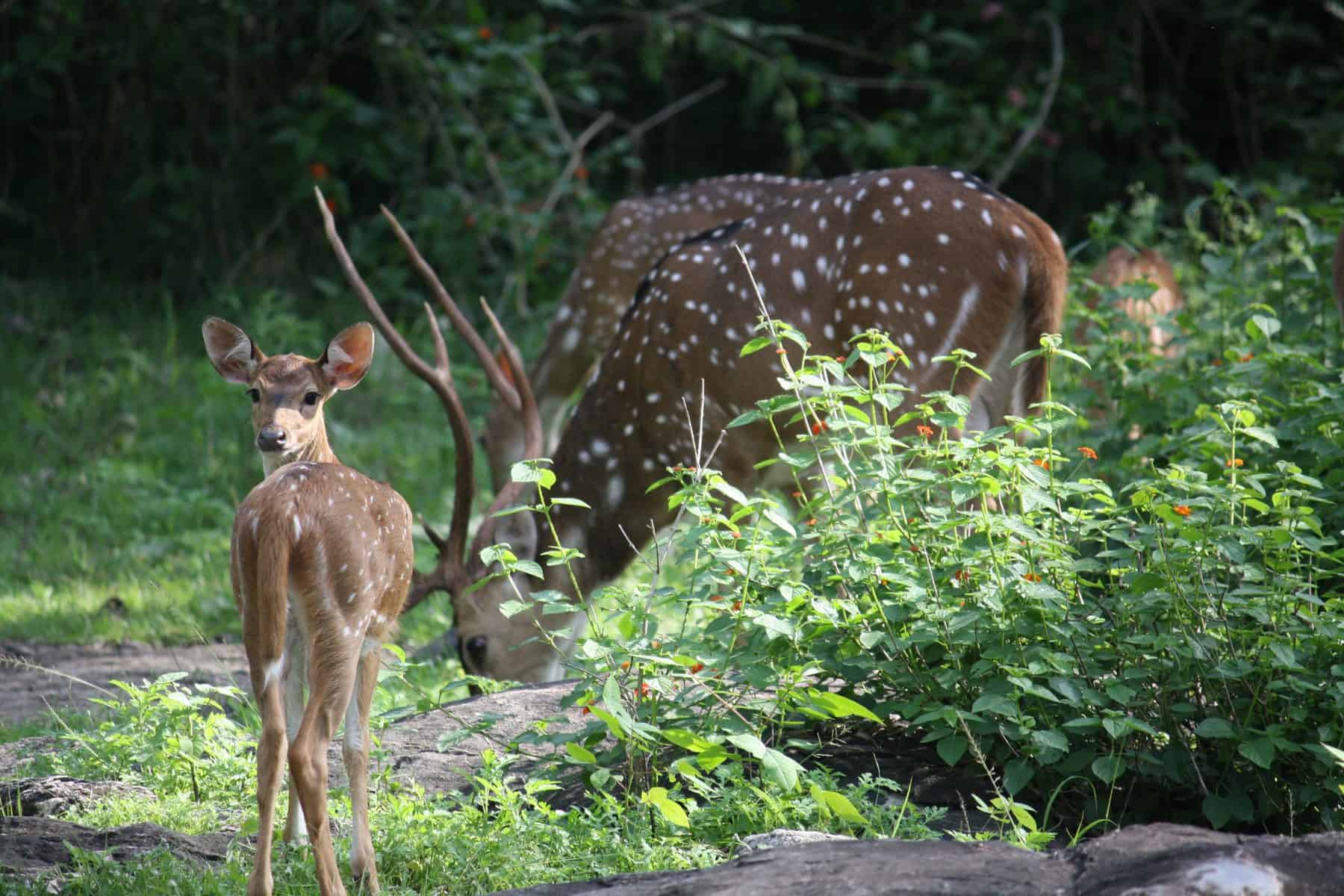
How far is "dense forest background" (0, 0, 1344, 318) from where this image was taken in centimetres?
1056

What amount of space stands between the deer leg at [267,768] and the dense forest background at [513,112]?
724 centimetres

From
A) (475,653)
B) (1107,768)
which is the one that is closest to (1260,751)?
(1107,768)

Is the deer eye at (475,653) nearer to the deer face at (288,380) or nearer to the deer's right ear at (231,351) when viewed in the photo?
the deer face at (288,380)

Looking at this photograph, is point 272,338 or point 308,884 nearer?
point 308,884

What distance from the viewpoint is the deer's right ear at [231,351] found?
399 cm

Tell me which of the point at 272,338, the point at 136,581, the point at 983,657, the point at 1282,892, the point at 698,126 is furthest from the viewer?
the point at 698,126

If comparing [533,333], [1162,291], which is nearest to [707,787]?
[1162,291]

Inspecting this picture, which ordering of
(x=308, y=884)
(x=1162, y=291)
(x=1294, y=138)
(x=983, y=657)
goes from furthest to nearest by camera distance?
(x=1294, y=138) → (x=1162, y=291) → (x=983, y=657) → (x=308, y=884)

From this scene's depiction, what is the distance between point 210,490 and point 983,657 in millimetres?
5130

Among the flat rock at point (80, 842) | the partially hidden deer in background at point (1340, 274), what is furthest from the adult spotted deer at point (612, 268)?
the flat rock at point (80, 842)

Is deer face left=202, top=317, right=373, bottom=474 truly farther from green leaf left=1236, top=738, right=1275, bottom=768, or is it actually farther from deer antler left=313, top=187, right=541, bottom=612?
green leaf left=1236, top=738, right=1275, bottom=768

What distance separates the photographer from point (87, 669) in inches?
220

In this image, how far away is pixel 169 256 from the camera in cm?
1123

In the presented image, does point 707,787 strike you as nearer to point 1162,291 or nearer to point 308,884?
point 308,884
